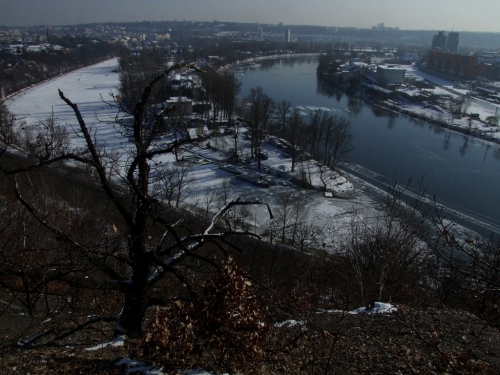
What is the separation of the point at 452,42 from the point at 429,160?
38.5m

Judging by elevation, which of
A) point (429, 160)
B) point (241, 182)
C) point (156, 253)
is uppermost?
point (156, 253)

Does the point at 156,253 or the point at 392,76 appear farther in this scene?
the point at 392,76

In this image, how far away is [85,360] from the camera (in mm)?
1582

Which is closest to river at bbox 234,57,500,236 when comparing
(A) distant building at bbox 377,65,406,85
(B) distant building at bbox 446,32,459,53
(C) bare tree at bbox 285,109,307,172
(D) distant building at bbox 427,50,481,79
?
(C) bare tree at bbox 285,109,307,172

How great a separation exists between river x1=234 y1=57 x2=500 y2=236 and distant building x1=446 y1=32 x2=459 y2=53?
99.9 ft

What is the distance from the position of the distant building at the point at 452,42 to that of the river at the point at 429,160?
99.9 ft

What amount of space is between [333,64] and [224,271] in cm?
2781

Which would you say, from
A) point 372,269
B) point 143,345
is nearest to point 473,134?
point 372,269

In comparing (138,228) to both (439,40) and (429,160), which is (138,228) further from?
(439,40)

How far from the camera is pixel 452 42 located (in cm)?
4181

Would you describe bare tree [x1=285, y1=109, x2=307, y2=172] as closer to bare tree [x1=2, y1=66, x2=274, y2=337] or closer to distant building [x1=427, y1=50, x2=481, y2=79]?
bare tree [x1=2, y1=66, x2=274, y2=337]

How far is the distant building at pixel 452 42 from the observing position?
41.2 m

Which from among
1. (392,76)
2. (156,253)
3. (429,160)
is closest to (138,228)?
(156,253)

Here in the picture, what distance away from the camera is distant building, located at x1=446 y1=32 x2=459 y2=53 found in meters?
41.2
